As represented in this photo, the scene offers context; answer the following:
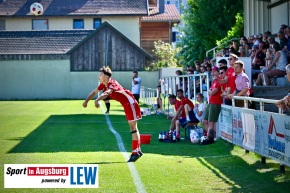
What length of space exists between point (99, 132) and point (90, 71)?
38631 millimetres

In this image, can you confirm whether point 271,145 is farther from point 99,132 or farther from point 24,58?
point 24,58

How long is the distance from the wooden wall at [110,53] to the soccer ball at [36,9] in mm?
10678

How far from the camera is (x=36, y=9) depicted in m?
73.2

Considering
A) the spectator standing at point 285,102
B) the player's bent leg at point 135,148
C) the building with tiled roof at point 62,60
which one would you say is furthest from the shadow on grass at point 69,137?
the building with tiled roof at point 62,60

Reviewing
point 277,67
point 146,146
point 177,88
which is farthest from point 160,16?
point 146,146

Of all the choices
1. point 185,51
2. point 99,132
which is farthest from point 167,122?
point 185,51

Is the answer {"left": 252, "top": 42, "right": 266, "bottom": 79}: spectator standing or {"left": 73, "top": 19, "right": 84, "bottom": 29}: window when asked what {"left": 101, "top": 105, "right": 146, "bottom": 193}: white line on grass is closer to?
{"left": 252, "top": 42, "right": 266, "bottom": 79}: spectator standing

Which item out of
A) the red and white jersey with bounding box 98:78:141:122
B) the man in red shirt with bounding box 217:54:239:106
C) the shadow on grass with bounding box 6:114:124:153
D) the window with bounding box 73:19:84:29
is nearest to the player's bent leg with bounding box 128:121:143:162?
the red and white jersey with bounding box 98:78:141:122

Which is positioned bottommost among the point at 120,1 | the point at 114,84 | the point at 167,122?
the point at 167,122

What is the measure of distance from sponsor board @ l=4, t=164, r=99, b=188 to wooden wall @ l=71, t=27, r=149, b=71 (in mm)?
49081

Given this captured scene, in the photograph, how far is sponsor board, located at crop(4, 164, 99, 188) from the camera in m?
12.4

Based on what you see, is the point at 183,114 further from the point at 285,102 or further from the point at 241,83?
the point at 285,102

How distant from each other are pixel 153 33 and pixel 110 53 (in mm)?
21616

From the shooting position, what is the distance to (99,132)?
24.5m
